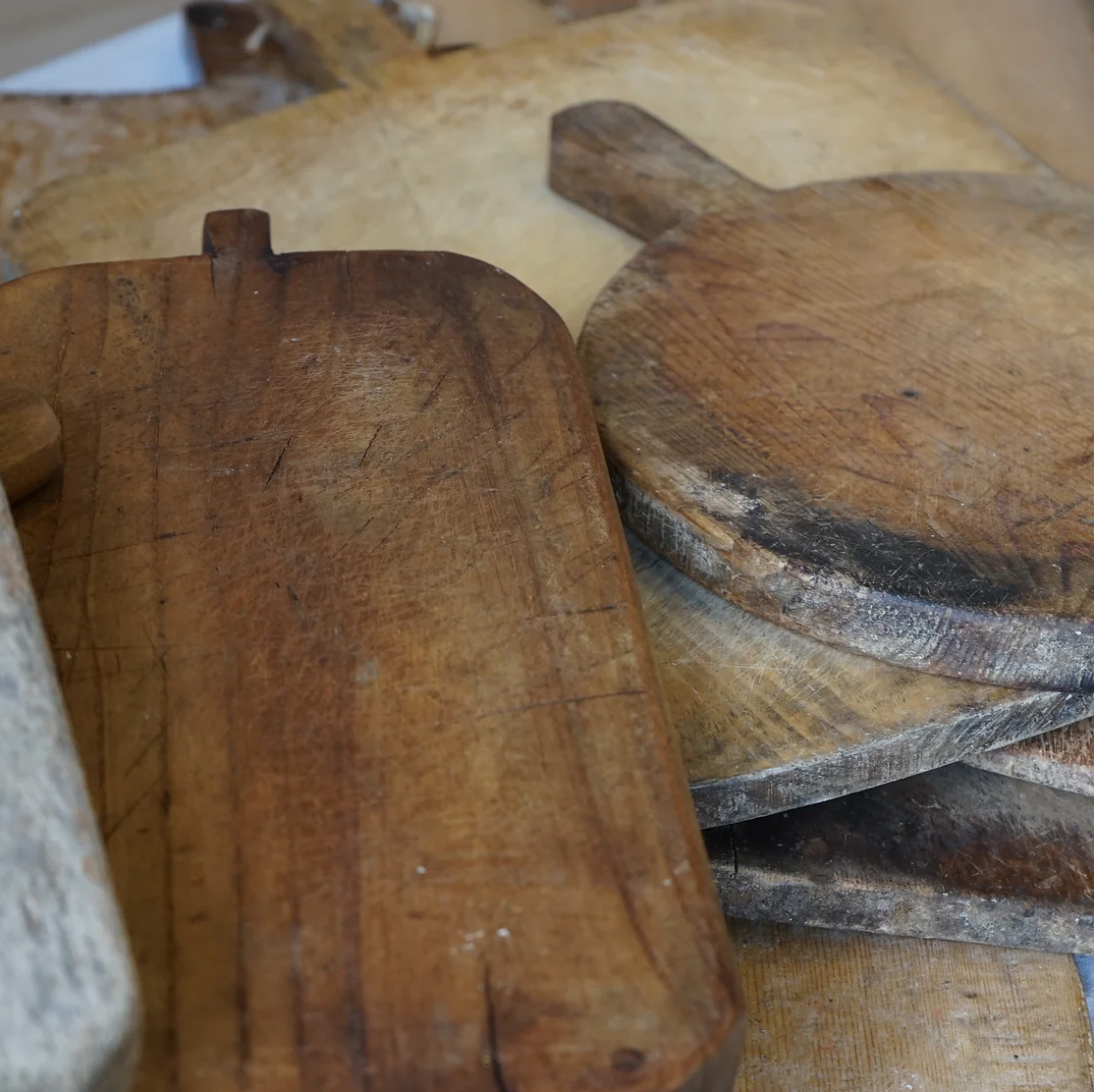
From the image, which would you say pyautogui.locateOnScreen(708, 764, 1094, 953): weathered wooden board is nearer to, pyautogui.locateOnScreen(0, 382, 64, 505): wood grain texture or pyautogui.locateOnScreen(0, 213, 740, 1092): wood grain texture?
pyautogui.locateOnScreen(0, 213, 740, 1092): wood grain texture

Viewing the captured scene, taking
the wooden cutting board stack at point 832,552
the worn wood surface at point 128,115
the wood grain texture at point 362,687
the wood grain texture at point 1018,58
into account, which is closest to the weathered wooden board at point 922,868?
the wooden cutting board stack at point 832,552

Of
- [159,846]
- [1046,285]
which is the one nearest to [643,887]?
[159,846]

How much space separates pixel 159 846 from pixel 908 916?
1.55 feet

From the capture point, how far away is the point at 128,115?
1354 millimetres

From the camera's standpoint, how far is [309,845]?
0.49 m

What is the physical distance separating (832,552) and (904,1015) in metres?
0.32

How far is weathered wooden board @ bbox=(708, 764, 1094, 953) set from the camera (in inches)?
29.0

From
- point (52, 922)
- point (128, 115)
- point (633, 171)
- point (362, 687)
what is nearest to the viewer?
point (52, 922)

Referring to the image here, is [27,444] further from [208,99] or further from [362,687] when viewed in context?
[208,99]

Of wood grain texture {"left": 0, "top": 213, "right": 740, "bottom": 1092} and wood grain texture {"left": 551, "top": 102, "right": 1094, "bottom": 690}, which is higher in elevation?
wood grain texture {"left": 0, "top": 213, "right": 740, "bottom": 1092}

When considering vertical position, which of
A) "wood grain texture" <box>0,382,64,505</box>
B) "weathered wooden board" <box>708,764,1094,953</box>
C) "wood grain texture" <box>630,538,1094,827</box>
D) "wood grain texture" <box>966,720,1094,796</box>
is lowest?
"weathered wooden board" <box>708,764,1094,953</box>

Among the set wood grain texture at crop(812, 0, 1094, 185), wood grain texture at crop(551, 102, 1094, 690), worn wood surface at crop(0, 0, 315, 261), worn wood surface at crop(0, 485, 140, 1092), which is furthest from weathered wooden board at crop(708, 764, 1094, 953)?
wood grain texture at crop(812, 0, 1094, 185)

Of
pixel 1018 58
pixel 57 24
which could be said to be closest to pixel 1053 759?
pixel 1018 58

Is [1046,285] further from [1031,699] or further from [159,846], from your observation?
[159,846]
